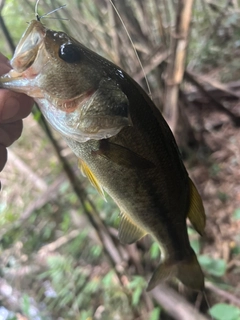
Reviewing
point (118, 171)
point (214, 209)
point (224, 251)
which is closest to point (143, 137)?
point (118, 171)

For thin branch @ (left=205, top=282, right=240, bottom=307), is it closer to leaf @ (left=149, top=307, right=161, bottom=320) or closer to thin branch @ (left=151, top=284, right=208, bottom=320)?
thin branch @ (left=151, top=284, right=208, bottom=320)

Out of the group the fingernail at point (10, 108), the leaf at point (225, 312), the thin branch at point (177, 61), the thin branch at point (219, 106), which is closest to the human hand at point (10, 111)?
the fingernail at point (10, 108)

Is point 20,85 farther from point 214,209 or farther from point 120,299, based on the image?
point 214,209

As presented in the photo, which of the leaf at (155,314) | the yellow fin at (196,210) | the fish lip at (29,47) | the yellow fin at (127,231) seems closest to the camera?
the fish lip at (29,47)

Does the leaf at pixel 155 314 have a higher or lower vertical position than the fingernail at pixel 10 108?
lower

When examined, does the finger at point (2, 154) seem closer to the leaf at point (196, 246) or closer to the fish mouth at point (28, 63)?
the fish mouth at point (28, 63)

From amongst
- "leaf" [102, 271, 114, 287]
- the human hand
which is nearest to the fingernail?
the human hand

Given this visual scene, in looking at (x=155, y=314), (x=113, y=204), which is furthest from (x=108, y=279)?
(x=113, y=204)
